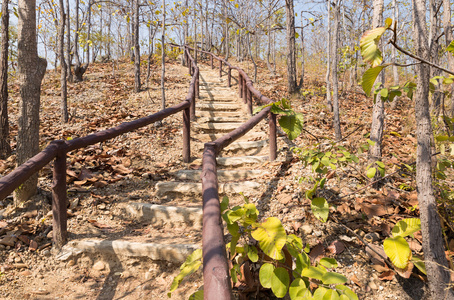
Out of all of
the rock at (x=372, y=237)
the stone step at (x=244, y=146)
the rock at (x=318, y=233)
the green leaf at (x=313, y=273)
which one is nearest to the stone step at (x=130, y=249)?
the rock at (x=318, y=233)

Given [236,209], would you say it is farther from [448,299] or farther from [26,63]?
[26,63]

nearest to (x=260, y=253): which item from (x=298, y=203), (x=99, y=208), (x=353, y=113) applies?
(x=298, y=203)

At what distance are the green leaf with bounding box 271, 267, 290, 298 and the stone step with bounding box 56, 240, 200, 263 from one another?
1.21m

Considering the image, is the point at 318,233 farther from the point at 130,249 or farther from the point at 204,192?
the point at 130,249

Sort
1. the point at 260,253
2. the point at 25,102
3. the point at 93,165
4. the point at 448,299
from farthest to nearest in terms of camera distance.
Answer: the point at 93,165
the point at 25,102
the point at 260,253
the point at 448,299

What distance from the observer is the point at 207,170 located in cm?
206

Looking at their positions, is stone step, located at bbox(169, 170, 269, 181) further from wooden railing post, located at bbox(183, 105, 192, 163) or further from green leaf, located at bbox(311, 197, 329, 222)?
green leaf, located at bbox(311, 197, 329, 222)

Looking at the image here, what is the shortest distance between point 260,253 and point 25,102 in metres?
3.18

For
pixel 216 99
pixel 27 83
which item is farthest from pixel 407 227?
pixel 216 99

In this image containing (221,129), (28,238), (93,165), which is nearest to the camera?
(28,238)

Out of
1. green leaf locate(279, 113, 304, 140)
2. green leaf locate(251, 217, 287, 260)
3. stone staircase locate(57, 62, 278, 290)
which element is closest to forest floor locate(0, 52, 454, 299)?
stone staircase locate(57, 62, 278, 290)

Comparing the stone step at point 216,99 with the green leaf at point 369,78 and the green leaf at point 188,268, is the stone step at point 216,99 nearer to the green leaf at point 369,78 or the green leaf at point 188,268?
the green leaf at point 188,268

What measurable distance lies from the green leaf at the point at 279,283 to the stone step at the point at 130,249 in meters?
1.21

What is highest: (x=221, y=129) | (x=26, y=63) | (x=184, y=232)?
(x=26, y=63)
